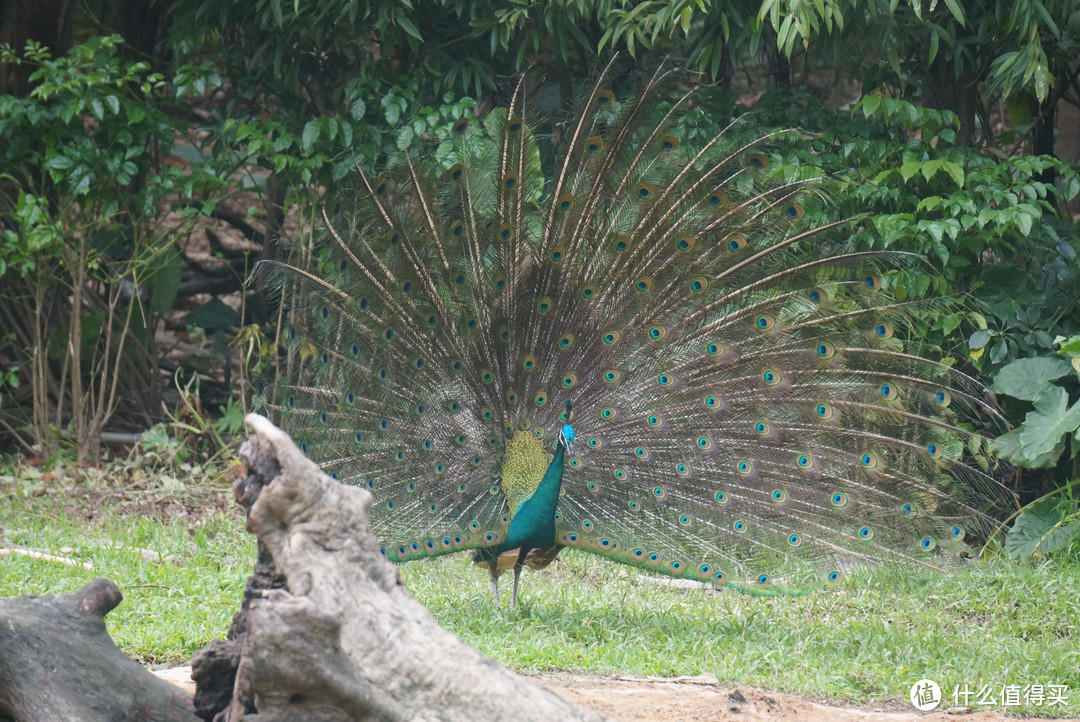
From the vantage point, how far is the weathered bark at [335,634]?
2.03 m

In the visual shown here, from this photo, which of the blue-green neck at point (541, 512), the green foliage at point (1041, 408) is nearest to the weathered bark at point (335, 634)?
the blue-green neck at point (541, 512)

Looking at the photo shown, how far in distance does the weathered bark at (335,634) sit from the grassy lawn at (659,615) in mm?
1749

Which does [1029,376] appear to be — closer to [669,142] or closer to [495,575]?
[669,142]

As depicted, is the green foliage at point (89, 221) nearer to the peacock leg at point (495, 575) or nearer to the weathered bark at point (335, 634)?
the peacock leg at point (495, 575)

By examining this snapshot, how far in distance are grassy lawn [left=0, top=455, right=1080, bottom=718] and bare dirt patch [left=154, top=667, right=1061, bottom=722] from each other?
16 centimetres

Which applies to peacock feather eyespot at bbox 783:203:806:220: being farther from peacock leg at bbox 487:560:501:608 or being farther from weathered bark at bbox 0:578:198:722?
weathered bark at bbox 0:578:198:722

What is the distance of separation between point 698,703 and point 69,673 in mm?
1797

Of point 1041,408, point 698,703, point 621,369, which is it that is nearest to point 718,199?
point 621,369

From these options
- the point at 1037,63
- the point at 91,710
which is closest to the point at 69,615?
the point at 91,710

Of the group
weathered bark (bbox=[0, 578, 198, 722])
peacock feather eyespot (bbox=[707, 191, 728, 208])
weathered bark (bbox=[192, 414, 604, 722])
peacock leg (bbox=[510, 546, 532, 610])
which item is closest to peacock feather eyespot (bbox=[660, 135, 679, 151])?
peacock feather eyespot (bbox=[707, 191, 728, 208])

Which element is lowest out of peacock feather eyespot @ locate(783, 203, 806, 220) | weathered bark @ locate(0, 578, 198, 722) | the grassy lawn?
the grassy lawn

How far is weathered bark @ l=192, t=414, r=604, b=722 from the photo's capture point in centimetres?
203

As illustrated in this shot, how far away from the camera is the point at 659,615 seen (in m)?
4.65

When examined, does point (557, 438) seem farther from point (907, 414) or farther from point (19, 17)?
point (19, 17)
